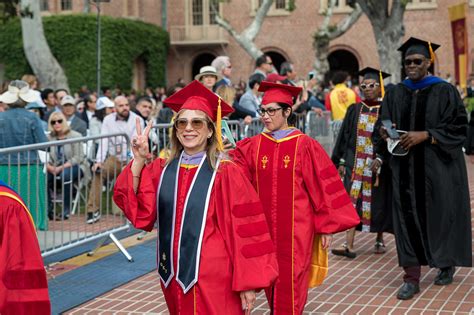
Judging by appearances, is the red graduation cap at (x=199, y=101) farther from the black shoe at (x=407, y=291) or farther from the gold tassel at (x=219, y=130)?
the black shoe at (x=407, y=291)

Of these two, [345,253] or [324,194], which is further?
[345,253]

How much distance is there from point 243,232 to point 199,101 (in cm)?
79

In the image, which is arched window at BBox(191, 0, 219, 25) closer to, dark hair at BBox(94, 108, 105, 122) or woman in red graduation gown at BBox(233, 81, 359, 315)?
dark hair at BBox(94, 108, 105, 122)

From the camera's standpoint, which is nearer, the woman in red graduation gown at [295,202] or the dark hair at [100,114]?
the woman in red graduation gown at [295,202]

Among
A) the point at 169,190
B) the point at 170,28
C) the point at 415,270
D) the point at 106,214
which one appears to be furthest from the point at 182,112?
the point at 170,28

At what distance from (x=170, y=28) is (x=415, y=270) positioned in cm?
3615


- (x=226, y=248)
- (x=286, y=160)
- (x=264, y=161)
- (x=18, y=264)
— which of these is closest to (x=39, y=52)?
(x=264, y=161)

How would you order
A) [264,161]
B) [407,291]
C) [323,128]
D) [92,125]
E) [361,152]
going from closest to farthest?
[264,161]
[407,291]
[361,152]
[92,125]
[323,128]

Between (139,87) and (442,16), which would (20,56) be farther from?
(442,16)

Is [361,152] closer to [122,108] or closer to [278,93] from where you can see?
[278,93]

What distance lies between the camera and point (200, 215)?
4316 mm

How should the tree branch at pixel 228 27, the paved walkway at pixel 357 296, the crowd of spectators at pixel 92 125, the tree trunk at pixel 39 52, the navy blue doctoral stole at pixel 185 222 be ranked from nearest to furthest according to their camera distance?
the navy blue doctoral stole at pixel 185 222 → the paved walkway at pixel 357 296 → the crowd of spectators at pixel 92 125 → the tree trunk at pixel 39 52 → the tree branch at pixel 228 27

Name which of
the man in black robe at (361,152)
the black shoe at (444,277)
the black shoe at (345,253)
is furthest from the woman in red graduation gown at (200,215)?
the black shoe at (345,253)

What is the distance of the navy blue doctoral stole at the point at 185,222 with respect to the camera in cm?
430
